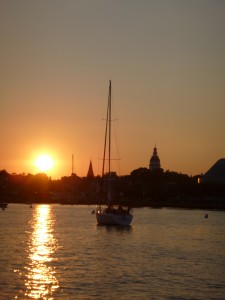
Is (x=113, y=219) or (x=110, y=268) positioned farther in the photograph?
(x=113, y=219)

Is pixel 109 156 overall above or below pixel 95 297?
above

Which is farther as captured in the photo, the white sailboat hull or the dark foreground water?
the white sailboat hull

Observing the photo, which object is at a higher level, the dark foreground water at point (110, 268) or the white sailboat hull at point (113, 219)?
the white sailboat hull at point (113, 219)

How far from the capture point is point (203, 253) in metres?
41.8

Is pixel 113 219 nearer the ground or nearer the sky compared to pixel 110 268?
nearer the sky

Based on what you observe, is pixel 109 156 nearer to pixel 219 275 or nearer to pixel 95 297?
pixel 219 275

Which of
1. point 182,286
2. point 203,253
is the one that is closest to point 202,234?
point 203,253

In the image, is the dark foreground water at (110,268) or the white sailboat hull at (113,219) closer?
the dark foreground water at (110,268)

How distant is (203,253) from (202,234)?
20.8 m

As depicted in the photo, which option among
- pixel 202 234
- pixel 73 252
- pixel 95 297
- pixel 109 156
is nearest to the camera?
pixel 95 297

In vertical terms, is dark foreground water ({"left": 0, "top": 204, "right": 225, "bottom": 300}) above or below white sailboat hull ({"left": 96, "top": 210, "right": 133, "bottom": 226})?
below

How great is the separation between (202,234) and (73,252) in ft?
80.1

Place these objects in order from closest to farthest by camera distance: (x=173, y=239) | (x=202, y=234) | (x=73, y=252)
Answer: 1. (x=73, y=252)
2. (x=173, y=239)
3. (x=202, y=234)

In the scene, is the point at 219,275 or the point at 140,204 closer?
the point at 219,275
